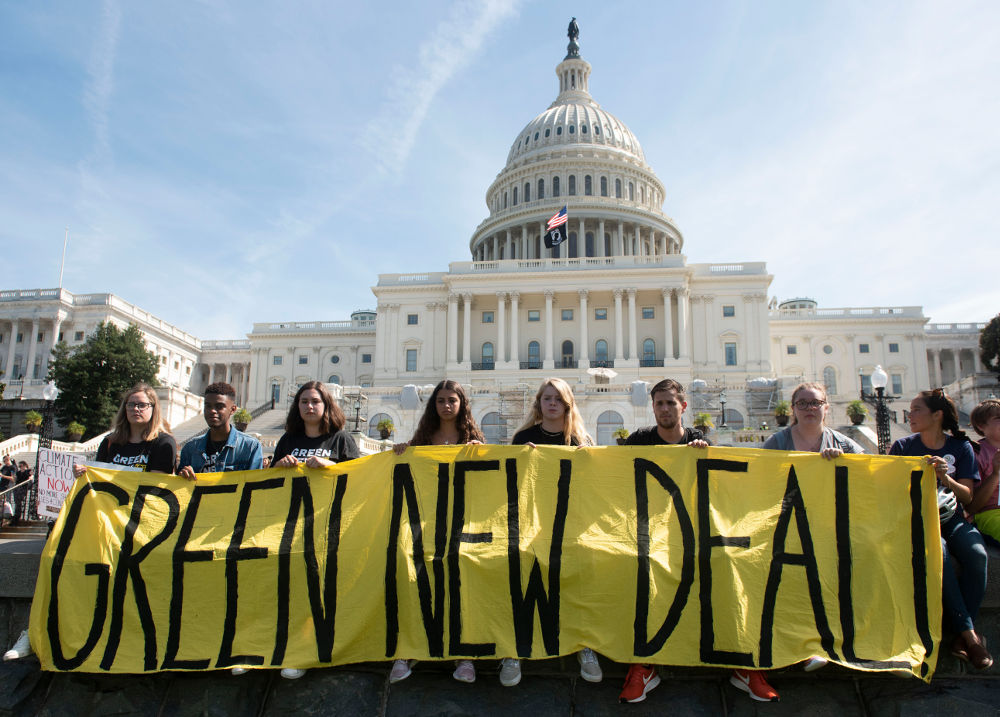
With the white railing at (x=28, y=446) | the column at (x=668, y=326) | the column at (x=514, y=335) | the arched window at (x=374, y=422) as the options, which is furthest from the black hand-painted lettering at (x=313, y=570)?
the column at (x=668, y=326)

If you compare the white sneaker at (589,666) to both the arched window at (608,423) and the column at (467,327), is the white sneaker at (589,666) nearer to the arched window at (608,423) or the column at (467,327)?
the arched window at (608,423)

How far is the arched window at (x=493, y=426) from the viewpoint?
38.3m

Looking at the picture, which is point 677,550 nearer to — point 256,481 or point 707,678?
point 707,678

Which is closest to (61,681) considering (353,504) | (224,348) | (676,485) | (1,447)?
(353,504)

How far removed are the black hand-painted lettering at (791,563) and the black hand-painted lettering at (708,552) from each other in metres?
0.21

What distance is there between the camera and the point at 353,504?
19.5ft

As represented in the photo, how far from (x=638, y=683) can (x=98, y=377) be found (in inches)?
1918

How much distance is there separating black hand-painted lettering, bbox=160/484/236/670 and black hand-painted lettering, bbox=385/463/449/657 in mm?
1437

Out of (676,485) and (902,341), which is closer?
(676,485)

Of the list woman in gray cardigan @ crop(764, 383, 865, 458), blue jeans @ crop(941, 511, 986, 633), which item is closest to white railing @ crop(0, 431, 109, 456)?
woman in gray cardigan @ crop(764, 383, 865, 458)

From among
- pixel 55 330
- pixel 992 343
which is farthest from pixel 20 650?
pixel 55 330

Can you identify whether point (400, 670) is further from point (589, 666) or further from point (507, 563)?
point (589, 666)

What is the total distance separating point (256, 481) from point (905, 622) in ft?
17.3

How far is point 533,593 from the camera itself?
5.44 m
